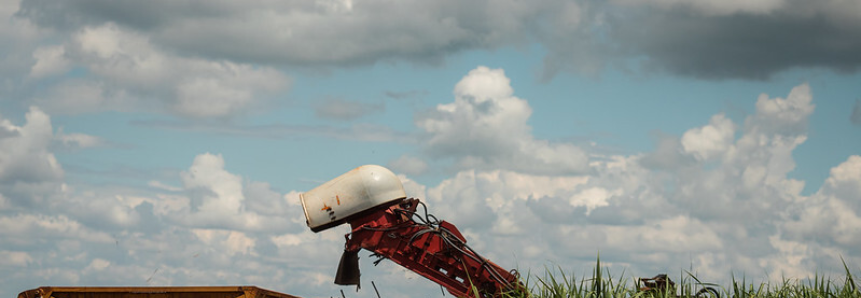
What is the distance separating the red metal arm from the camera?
43.8 feet

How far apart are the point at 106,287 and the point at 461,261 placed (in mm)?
5655

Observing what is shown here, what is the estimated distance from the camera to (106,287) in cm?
1221

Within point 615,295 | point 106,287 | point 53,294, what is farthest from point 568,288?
point 53,294

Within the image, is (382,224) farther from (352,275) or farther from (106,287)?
(106,287)

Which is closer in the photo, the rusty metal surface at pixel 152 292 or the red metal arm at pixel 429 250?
the rusty metal surface at pixel 152 292

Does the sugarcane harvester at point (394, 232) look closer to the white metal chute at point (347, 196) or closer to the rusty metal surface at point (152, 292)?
the white metal chute at point (347, 196)

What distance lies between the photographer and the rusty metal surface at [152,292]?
11812mm

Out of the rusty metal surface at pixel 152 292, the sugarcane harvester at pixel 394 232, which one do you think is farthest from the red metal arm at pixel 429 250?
the rusty metal surface at pixel 152 292

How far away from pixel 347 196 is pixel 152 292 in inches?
133

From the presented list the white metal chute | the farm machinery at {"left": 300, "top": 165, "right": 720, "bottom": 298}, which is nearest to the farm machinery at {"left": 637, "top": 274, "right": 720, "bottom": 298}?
the farm machinery at {"left": 300, "top": 165, "right": 720, "bottom": 298}

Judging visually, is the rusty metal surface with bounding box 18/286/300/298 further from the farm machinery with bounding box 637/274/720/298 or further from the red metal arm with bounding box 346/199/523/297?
the farm machinery with bounding box 637/274/720/298

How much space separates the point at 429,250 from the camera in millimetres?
13383

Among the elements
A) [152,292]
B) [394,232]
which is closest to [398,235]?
[394,232]

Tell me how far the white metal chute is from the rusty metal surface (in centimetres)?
151
